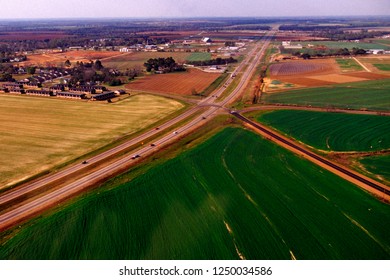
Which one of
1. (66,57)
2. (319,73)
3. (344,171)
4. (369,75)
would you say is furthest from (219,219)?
(66,57)

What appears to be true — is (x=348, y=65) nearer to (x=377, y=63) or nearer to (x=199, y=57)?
(x=377, y=63)

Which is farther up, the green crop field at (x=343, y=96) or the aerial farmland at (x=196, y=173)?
the green crop field at (x=343, y=96)

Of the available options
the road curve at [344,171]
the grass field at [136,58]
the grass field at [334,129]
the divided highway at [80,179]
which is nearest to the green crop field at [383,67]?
the grass field at [334,129]

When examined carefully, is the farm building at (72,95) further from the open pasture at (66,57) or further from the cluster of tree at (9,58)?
the cluster of tree at (9,58)

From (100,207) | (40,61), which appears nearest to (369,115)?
(100,207)

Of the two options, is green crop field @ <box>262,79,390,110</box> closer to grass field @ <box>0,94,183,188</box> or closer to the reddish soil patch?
the reddish soil patch

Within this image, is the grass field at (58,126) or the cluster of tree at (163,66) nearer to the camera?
the grass field at (58,126)
